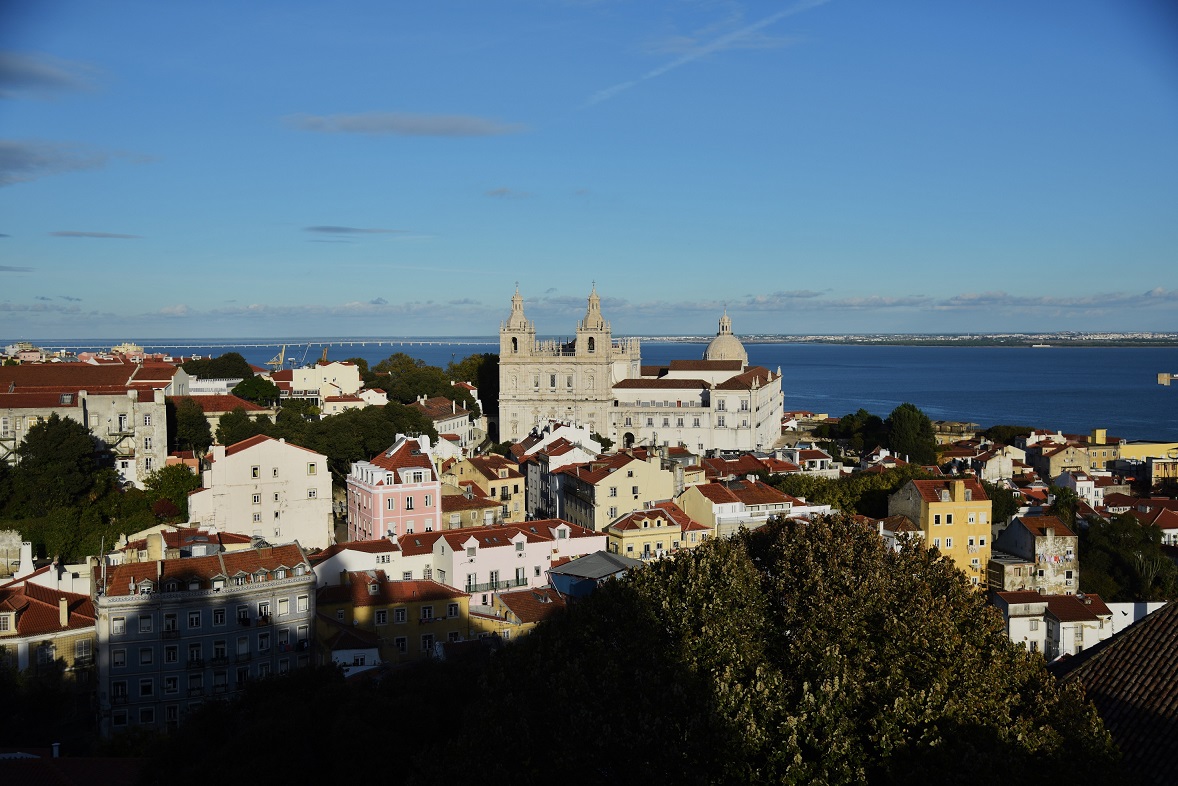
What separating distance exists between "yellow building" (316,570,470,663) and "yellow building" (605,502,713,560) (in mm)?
5546

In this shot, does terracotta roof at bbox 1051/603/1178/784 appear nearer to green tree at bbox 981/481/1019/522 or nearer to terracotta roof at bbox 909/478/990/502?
terracotta roof at bbox 909/478/990/502

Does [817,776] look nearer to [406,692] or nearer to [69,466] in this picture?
[406,692]

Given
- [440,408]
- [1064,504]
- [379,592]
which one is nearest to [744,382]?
[440,408]

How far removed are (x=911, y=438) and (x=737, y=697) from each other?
38.3 meters

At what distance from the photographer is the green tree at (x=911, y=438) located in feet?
150

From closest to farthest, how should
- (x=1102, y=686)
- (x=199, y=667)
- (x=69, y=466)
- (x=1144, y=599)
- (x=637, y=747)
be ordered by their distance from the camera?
(x=1102, y=686) → (x=637, y=747) → (x=199, y=667) → (x=69, y=466) → (x=1144, y=599)

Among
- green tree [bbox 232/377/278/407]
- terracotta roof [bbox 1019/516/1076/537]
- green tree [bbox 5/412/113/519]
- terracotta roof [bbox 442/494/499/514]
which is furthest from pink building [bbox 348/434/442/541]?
green tree [bbox 232/377/278/407]

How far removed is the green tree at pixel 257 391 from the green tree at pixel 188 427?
35.6ft

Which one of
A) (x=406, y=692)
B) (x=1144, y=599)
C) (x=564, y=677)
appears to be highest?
(x=564, y=677)

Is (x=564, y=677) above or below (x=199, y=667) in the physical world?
above

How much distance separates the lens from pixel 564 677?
10672mm

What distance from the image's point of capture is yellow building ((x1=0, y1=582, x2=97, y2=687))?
696 inches

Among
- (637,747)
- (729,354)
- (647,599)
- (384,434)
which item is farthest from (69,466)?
(729,354)

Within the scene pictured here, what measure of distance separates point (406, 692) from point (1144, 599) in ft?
65.6
